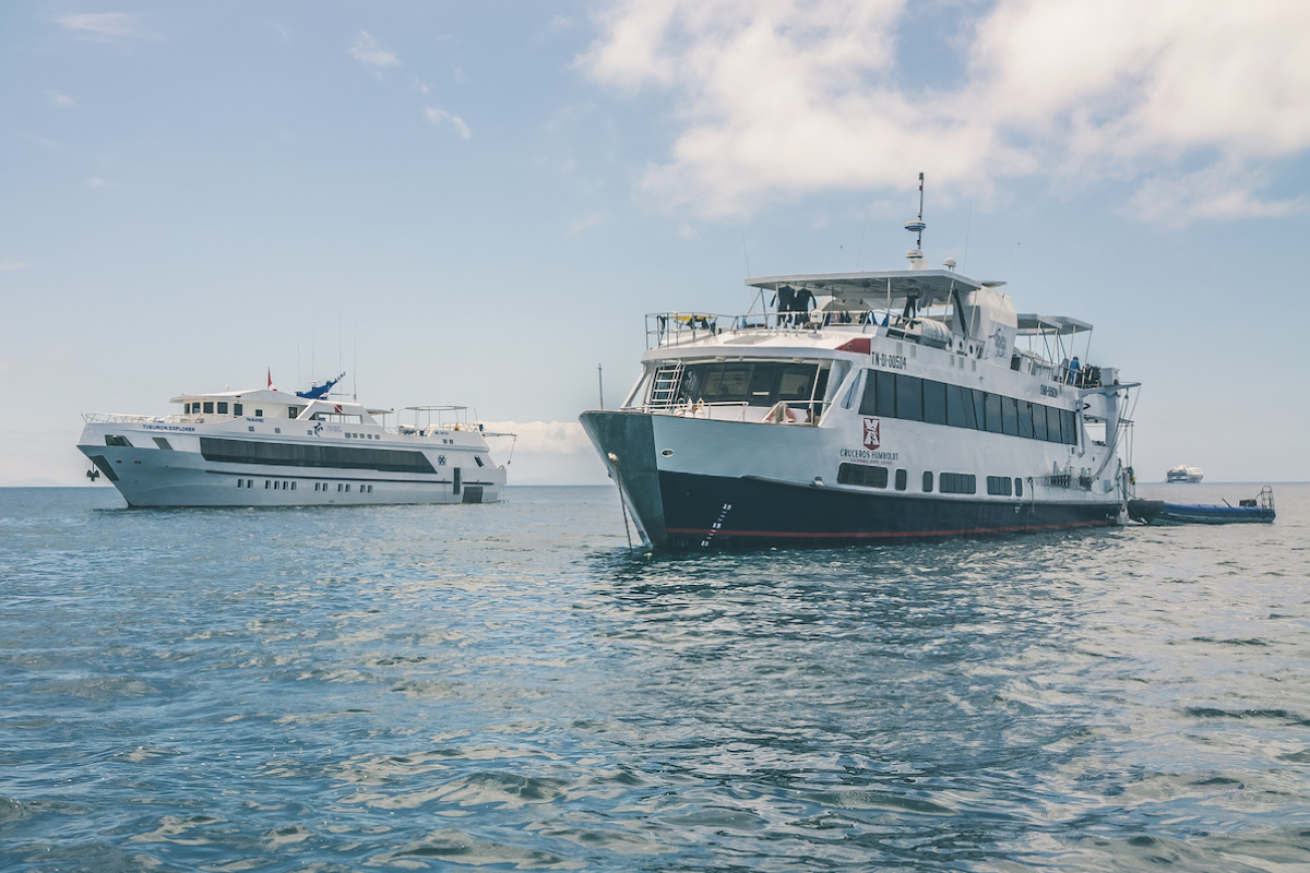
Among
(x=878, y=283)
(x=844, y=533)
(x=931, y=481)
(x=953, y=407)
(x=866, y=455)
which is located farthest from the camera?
(x=878, y=283)

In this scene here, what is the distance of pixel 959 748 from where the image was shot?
294 inches

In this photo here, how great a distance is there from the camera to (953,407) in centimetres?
2852

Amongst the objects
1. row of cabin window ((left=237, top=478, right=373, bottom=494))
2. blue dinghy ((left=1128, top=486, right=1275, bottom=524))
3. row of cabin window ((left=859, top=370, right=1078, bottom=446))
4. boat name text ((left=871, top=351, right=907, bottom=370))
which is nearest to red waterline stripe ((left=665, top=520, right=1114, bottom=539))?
row of cabin window ((left=859, top=370, right=1078, bottom=446))

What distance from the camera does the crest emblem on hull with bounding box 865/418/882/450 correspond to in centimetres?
2486

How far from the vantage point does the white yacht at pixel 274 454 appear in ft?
174

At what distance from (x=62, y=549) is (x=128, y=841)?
92.9 ft

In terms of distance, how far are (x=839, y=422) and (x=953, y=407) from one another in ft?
20.8

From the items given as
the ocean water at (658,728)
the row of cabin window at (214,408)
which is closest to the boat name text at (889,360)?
the ocean water at (658,728)

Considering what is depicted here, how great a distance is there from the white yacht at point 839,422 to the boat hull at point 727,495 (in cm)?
4

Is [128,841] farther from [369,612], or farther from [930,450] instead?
[930,450]

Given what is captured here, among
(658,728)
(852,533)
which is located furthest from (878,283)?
(658,728)

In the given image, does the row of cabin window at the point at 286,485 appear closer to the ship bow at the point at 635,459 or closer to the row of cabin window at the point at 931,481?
the ship bow at the point at 635,459

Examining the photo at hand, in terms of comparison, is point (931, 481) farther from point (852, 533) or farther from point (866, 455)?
point (852, 533)

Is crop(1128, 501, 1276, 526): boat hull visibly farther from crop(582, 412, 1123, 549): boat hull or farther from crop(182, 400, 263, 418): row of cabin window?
crop(182, 400, 263, 418): row of cabin window
